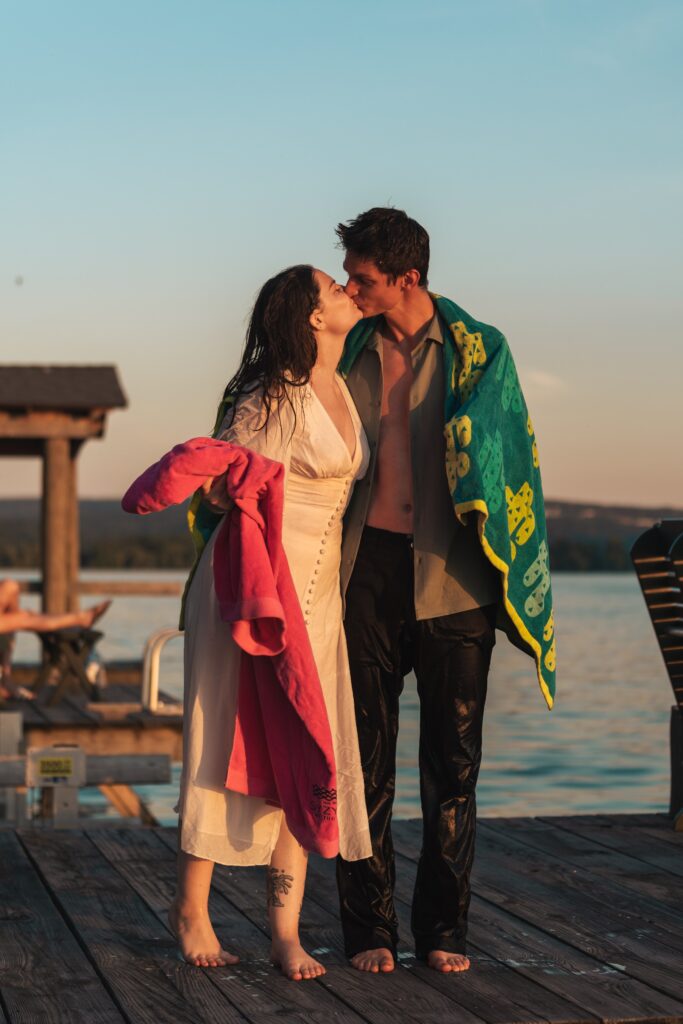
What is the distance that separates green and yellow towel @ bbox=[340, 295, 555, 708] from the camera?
12.8ft

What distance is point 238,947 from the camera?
4203 mm

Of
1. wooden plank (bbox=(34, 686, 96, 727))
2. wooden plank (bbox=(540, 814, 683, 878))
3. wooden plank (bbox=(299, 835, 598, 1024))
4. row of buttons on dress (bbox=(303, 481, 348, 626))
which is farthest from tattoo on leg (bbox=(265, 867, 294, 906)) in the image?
wooden plank (bbox=(34, 686, 96, 727))

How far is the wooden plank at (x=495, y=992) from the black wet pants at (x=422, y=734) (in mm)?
92

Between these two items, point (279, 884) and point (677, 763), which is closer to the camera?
point (279, 884)

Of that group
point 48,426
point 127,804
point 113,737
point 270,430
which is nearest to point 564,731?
point 127,804

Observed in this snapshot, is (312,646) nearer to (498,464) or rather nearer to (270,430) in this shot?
(270,430)

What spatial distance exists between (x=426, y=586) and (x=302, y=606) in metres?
0.33

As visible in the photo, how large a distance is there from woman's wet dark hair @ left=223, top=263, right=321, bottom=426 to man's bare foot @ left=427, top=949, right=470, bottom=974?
1437 millimetres

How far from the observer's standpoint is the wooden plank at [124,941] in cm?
365

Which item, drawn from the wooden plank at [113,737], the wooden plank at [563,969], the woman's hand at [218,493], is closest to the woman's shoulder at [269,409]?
the woman's hand at [218,493]

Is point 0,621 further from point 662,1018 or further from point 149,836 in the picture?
point 662,1018

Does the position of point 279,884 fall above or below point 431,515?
below

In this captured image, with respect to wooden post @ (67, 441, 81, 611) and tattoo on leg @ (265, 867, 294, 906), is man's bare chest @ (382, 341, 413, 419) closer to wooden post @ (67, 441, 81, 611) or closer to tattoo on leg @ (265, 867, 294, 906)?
tattoo on leg @ (265, 867, 294, 906)

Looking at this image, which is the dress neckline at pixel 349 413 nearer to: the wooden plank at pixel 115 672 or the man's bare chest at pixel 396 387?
the man's bare chest at pixel 396 387
